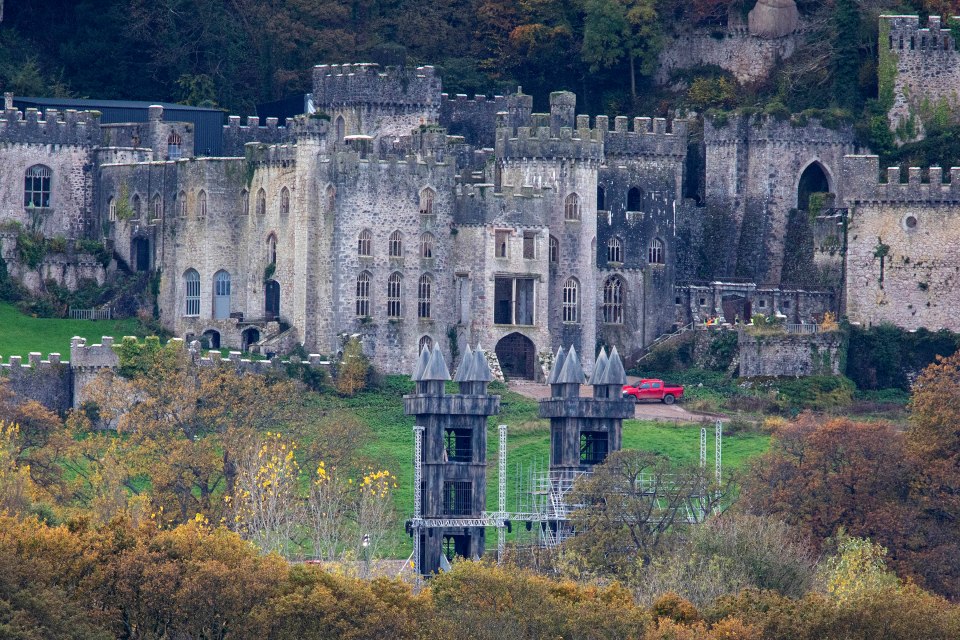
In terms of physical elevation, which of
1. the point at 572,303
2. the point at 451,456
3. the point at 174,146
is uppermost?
the point at 174,146

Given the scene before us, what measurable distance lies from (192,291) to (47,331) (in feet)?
19.7

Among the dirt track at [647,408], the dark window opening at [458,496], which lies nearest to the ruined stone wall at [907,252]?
the dirt track at [647,408]

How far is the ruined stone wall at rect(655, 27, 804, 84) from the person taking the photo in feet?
477

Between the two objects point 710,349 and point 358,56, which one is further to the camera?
point 358,56

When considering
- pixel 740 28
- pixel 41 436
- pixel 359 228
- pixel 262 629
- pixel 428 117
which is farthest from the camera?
pixel 740 28

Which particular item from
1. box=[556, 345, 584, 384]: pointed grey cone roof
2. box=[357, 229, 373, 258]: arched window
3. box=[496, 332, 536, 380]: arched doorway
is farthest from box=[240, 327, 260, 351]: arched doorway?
box=[556, 345, 584, 384]: pointed grey cone roof

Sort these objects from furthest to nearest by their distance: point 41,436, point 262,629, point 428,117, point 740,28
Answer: point 740,28 → point 428,117 → point 41,436 → point 262,629

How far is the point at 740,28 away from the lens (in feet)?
479

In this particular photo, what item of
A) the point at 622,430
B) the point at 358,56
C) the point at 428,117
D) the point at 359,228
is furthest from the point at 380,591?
the point at 358,56

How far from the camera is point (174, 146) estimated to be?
138625 mm

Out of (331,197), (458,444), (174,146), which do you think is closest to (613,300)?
(331,197)

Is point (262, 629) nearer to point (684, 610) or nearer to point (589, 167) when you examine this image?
point (684, 610)

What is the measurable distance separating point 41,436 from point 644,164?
31.3 meters

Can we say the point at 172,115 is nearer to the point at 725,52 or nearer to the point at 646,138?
the point at 646,138
